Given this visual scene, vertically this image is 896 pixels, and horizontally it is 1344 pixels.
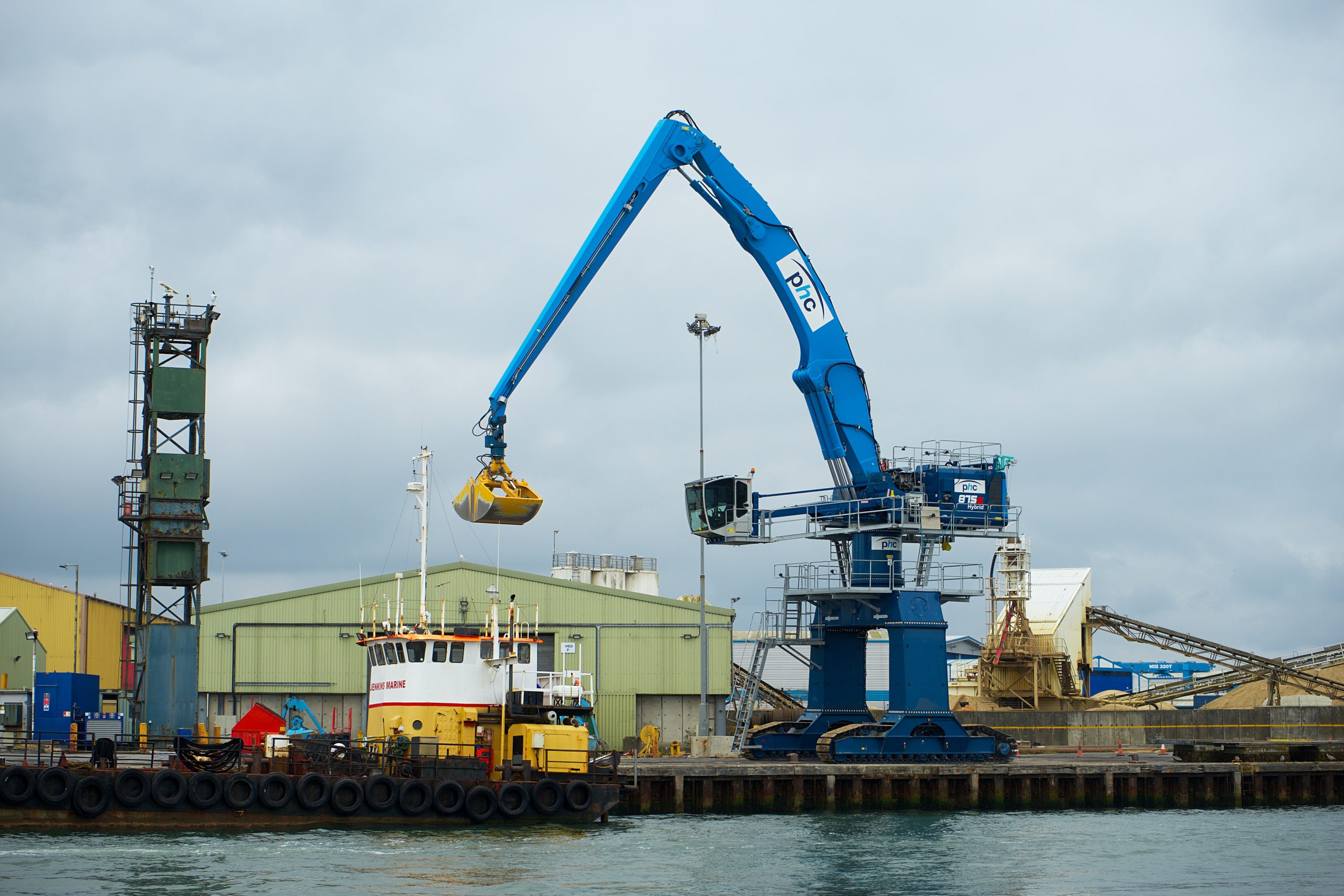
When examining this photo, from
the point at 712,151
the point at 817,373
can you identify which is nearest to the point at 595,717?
the point at 817,373

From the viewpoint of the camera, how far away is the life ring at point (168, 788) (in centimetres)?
2630

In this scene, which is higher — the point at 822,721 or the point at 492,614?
the point at 492,614

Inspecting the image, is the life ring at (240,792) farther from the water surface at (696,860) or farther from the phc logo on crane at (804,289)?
the phc logo on crane at (804,289)

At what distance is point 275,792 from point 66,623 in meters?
34.7

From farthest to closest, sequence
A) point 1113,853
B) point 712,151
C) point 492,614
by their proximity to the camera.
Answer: point 712,151 → point 492,614 → point 1113,853

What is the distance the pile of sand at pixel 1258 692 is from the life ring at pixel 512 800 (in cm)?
4166

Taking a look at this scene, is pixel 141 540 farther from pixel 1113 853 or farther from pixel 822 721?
pixel 1113 853

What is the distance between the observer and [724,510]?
39.4 metres

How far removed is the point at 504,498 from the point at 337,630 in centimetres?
1660

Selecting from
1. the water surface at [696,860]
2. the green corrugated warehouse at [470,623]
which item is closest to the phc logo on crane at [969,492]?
the water surface at [696,860]

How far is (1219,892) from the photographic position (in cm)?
2298

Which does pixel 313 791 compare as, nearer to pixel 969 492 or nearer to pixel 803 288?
pixel 803 288

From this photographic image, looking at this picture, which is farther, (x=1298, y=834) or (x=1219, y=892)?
(x=1298, y=834)

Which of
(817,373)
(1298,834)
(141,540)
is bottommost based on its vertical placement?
(1298,834)
